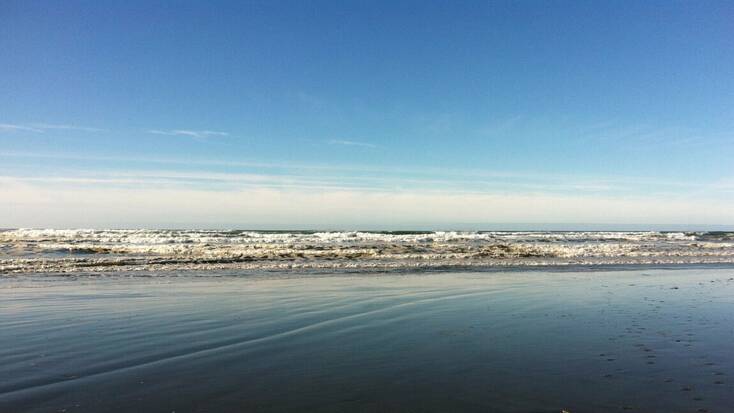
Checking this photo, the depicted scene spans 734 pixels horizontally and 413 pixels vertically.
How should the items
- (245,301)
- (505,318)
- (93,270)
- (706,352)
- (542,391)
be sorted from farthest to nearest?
(93,270), (245,301), (505,318), (706,352), (542,391)

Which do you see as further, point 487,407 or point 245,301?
point 245,301

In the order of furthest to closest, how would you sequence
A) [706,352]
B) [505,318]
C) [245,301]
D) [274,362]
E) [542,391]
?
1. [245,301]
2. [505,318]
3. [706,352]
4. [274,362]
5. [542,391]

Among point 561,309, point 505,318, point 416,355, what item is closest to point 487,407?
point 416,355

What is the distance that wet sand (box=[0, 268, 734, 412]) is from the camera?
5.36 metres

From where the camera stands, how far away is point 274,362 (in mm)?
6828

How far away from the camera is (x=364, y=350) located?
7512 millimetres

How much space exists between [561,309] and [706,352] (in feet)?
13.0

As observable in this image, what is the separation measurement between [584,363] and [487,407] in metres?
2.48

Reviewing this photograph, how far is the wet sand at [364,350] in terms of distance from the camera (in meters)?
5.36

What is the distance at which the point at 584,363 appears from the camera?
22.2 ft

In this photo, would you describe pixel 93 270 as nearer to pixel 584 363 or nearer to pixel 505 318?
pixel 505 318

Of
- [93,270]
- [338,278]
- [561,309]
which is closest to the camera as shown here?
[561,309]

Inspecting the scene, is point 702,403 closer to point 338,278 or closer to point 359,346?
point 359,346

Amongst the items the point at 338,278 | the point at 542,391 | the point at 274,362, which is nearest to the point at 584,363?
the point at 542,391
